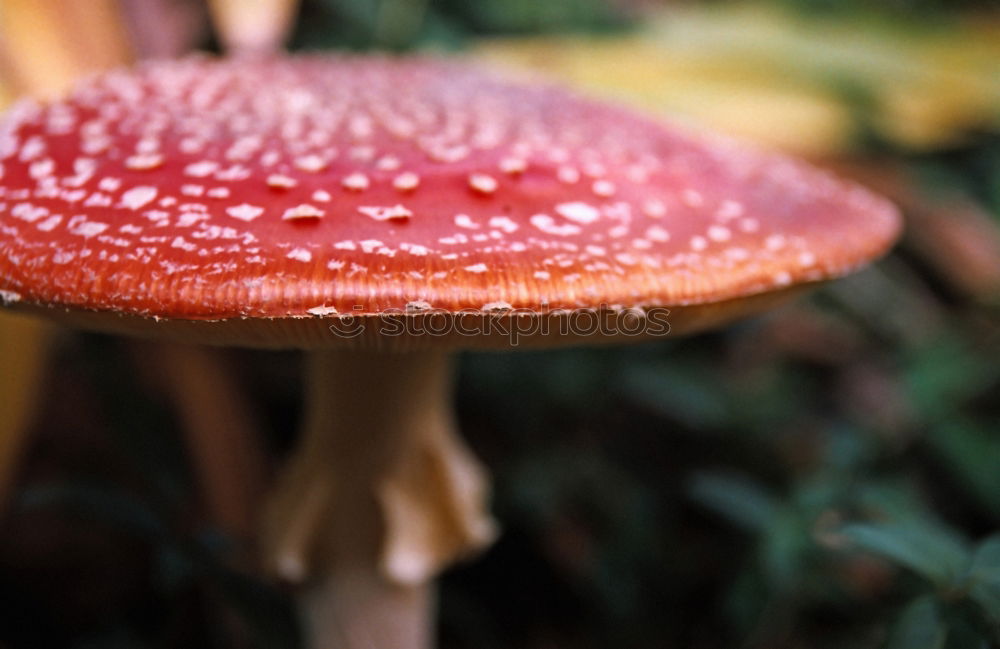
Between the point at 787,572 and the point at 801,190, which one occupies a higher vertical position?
the point at 801,190

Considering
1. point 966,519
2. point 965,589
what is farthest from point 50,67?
point 966,519

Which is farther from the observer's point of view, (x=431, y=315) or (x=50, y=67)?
(x=50, y=67)

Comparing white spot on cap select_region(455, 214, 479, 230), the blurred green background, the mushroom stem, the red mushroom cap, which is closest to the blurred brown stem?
the blurred green background

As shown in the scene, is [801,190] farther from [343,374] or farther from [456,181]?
[343,374]

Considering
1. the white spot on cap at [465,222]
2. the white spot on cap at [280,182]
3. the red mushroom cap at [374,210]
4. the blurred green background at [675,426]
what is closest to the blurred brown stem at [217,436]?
the blurred green background at [675,426]

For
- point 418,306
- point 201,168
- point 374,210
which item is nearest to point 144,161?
point 201,168

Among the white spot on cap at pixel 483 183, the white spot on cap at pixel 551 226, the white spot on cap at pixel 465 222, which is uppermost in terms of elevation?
the white spot on cap at pixel 483 183

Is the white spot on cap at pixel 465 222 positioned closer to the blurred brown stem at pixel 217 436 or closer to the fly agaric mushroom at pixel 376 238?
the fly agaric mushroom at pixel 376 238
